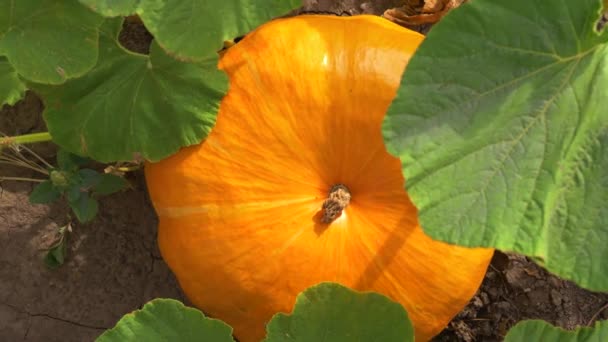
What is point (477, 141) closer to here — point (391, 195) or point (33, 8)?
point (391, 195)

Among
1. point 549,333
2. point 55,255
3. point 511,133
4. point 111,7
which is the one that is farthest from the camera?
point 55,255

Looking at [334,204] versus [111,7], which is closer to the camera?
[111,7]

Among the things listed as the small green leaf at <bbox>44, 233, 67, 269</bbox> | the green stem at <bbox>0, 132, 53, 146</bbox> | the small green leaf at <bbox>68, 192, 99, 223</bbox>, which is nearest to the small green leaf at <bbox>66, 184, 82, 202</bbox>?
the small green leaf at <bbox>68, 192, 99, 223</bbox>

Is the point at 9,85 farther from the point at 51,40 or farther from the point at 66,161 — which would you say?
the point at 51,40

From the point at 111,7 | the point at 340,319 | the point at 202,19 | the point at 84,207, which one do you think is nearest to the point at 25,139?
the point at 84,207

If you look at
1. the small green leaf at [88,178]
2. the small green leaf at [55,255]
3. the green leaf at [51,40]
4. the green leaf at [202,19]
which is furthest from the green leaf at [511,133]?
the small green leaf at [55,255]

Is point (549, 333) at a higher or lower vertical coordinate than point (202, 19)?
lower

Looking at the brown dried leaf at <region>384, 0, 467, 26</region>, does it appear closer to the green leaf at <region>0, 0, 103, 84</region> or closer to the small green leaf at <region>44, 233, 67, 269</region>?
the green leaf at <region>0, 0, 103, 84</region>
